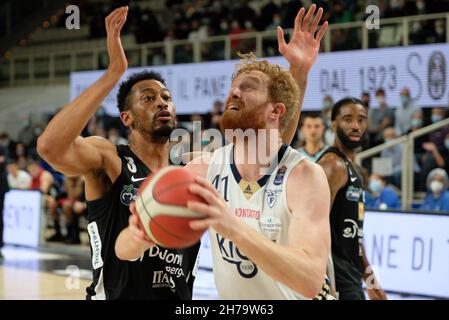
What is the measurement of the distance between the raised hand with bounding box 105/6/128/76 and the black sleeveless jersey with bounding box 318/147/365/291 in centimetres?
262

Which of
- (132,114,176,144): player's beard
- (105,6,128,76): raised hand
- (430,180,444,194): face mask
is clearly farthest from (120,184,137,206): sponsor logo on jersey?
(430,180,444,194): face mask

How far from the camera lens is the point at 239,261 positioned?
326cm

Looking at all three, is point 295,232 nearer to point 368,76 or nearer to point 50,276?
point 50,276

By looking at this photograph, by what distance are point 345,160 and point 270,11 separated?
34.0 ft

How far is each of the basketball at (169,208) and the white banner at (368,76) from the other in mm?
8933

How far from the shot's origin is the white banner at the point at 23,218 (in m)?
14.0

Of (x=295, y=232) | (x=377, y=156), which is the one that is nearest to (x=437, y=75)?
(x=377, y=156)

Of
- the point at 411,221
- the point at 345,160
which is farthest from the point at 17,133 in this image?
the point at 345,160

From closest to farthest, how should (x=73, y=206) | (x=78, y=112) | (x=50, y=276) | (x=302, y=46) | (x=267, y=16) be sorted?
(x=78, y=112) < (x=302, y=46) < (x=50, y=276) < (x=73, y=206) < (x=267, y=16)

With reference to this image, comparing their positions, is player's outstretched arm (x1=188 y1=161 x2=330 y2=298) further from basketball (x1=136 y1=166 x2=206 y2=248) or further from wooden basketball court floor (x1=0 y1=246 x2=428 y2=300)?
wooden basketball court floor (x1=0 y1=246 x2=428 y2=300)

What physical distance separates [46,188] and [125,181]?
35.9 ft

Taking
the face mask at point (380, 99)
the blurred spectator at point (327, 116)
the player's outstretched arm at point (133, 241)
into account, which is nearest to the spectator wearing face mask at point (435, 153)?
the face mask at point (380, 99)

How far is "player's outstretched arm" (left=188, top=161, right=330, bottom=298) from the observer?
254 cm

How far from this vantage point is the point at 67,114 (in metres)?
3.57
